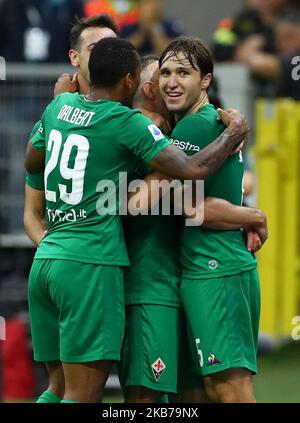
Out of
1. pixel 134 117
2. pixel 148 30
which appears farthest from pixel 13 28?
pixel 134 117

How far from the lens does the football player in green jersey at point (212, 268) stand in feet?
20.8

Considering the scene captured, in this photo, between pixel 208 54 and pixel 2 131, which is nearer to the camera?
pixel 208 54

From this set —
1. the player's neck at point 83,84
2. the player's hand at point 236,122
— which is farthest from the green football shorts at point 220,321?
the player's neck at point 83,84

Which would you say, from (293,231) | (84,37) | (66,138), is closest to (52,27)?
(293,231)

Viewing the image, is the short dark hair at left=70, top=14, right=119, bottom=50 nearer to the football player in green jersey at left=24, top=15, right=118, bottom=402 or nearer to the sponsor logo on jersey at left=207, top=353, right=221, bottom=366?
the football player in green jersey at left=24, top=15, right=118, bottom=402

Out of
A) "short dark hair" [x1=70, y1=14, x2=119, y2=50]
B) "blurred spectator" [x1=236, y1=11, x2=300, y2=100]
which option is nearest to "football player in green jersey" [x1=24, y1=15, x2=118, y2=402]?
"short dark hair" [x1=70, y1=14, x2=119, y2=50]

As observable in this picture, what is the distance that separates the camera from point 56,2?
37.9 feet

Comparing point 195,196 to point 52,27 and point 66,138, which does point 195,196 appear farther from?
point 52,27

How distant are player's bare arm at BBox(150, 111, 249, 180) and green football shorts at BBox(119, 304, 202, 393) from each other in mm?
720

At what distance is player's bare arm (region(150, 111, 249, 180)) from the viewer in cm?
615

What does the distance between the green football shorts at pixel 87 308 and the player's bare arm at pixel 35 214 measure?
2.01 feet

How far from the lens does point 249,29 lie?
1220 centimetres

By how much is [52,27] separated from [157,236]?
5232 mm

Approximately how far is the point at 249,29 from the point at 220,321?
20.6ft
